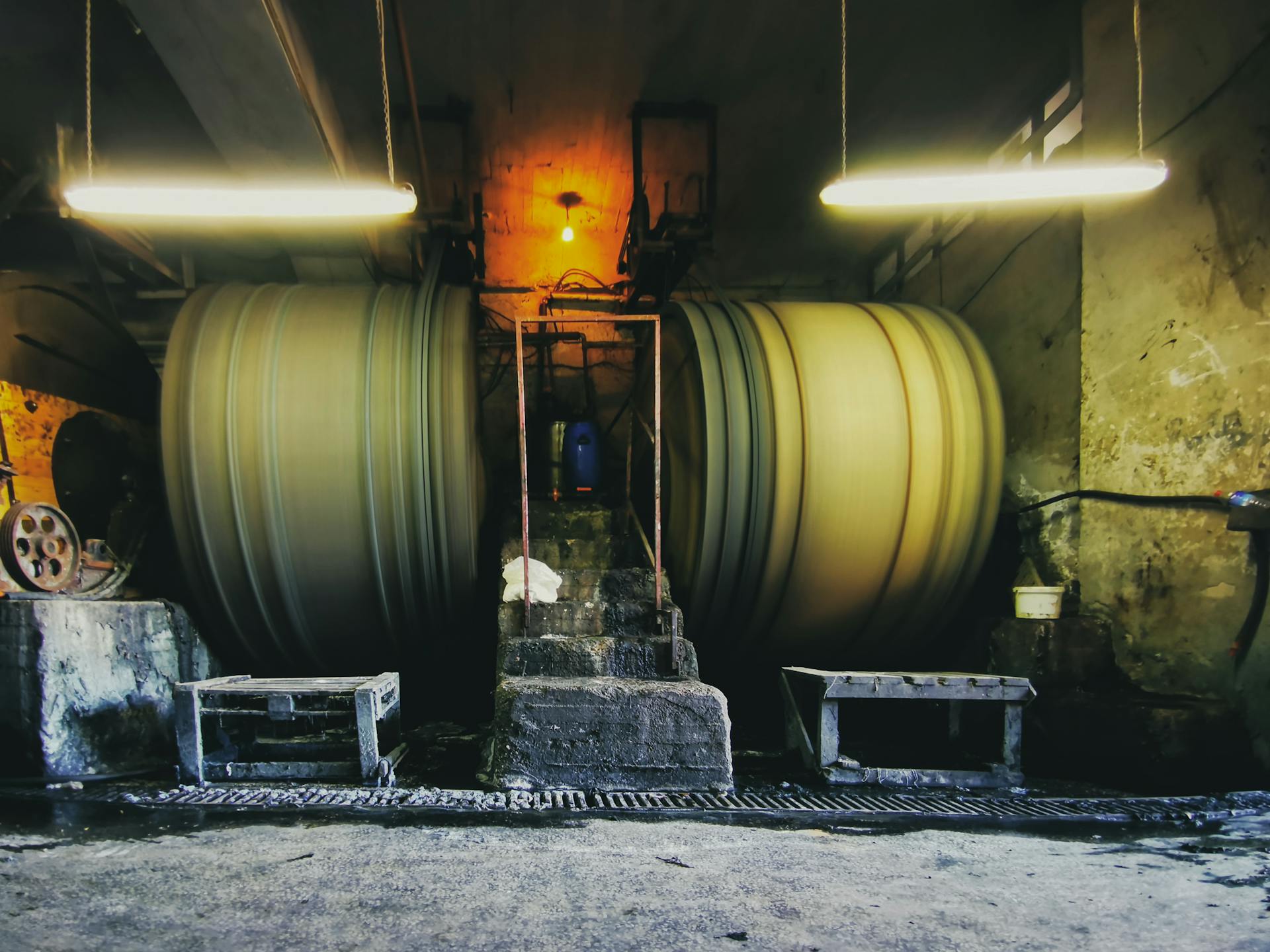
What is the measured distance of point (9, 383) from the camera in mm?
3795

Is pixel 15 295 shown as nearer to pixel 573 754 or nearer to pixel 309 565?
pixel 309 565

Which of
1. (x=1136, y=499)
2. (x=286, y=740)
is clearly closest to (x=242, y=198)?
(x=286, y=740)

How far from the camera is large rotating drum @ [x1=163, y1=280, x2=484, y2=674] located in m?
3.88

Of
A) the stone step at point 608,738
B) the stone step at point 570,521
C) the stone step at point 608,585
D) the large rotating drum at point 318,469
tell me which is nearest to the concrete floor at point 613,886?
the stone step at point 608,738

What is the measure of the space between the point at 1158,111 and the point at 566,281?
4.40 metres

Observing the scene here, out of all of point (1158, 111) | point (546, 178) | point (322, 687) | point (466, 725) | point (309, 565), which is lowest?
point (466, 725)

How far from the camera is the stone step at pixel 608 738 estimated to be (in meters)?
2.91

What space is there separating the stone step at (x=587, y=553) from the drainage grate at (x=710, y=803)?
141 centimetres

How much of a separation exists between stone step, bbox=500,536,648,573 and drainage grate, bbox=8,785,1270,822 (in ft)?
4.64

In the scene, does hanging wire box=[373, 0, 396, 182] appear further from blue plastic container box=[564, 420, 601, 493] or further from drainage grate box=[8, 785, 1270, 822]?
drainage grate box=[8, 785, 1270, 822]

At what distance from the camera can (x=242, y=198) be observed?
121 inches

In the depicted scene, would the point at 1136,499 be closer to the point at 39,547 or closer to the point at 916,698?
the point at 916,698

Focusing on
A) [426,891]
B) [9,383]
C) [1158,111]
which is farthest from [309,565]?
[1158,111]

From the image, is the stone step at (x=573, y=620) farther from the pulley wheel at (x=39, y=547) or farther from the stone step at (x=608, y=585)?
the pulley wheel at (x=39, y=547)
